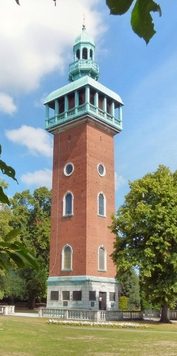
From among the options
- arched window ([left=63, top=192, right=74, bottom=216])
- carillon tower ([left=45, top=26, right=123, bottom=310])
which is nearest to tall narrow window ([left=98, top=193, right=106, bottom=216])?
carillon tower ([left=45, top=26, right=123, bottom=310])

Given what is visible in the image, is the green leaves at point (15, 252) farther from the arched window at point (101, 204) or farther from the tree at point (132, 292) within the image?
the tree at point (132, 292)

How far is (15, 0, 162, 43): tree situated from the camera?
105cm

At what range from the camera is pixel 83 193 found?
126 ft

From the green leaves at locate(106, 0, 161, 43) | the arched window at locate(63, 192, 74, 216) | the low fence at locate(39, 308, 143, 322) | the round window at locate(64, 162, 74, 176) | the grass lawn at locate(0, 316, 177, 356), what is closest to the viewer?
the green leaves at locate(106, 0, 161, 43)

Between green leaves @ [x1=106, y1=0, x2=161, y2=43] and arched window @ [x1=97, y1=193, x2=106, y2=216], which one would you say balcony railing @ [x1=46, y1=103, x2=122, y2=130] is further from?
green leaves @ [x1=106, y1=0, x2=161, y2=43]

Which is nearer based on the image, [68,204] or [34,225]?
[68,204]

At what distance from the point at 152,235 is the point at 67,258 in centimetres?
1007

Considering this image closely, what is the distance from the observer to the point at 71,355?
13844 millimetres

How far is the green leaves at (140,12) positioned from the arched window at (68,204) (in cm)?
3811

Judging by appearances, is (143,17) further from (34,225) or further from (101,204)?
(34,225)

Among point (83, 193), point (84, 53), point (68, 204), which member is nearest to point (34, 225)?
point (68, 204)

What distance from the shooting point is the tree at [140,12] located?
3.45 ft

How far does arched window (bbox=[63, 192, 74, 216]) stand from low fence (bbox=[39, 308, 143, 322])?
8.28 meters

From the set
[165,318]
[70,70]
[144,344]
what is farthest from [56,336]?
[70,70]
